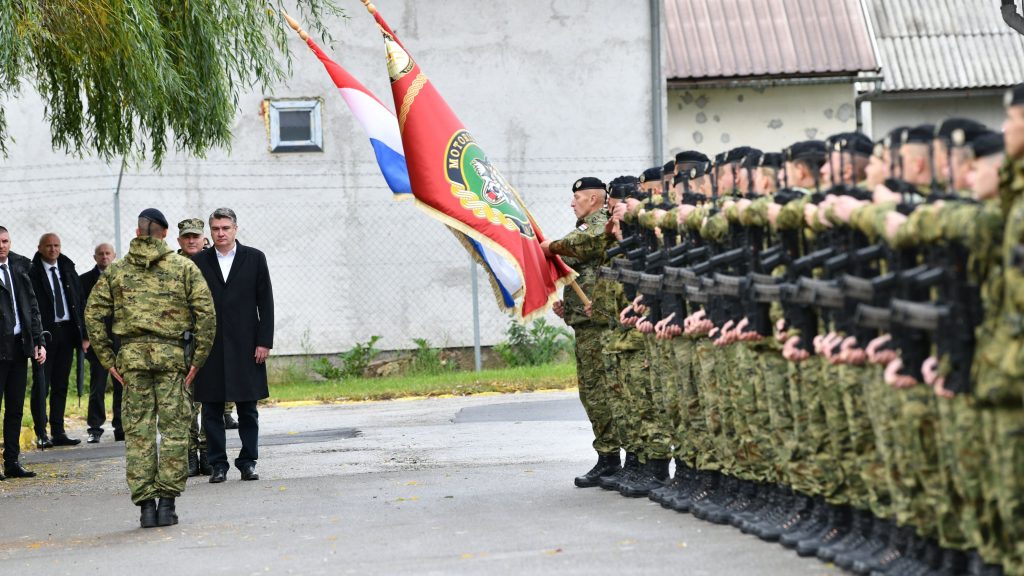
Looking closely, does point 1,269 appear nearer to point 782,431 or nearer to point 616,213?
point 616,213

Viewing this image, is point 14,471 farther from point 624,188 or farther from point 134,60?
point 624,188

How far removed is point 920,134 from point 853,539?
1978mm

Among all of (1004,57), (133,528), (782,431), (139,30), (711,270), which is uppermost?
(1004,57)

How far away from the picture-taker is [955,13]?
2994 centimetres

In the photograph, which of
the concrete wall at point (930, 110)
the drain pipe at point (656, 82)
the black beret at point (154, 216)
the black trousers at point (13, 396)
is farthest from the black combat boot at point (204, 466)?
the concrete wall at point (930, 110)

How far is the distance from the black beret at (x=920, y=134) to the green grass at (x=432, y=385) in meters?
12.0

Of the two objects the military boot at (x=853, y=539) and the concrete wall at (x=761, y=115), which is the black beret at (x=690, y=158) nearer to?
the military boot at (x=853, y=539)

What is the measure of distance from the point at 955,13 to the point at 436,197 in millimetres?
20775

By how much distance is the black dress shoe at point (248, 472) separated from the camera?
12.0 metres

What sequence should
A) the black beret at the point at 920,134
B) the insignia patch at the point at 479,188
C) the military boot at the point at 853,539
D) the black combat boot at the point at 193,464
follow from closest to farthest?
the black beret at the point at 920,134 → the military boot at the point at 853,539 → the insignia patch at the point at 479,188 → the black combat boot at the point at 193,464

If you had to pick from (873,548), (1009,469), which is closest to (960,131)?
(1009,469)

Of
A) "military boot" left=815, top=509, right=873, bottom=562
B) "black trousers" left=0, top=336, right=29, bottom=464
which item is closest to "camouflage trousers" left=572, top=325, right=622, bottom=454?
"military boot" left=815, top=509, right=873, bottom=562

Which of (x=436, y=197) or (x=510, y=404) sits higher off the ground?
(x=436, y=197)

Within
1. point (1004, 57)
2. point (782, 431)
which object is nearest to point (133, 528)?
point (782, 431)
